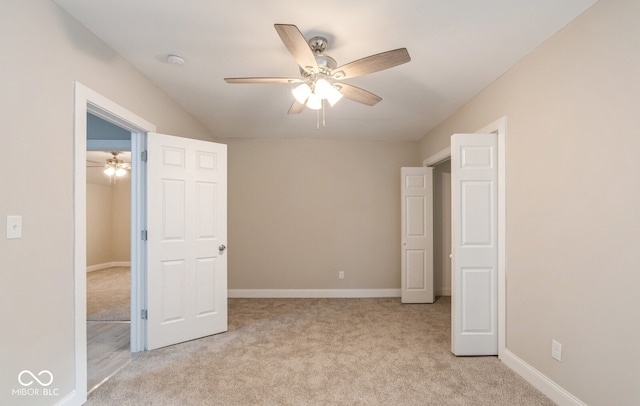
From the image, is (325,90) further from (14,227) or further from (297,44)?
(14,227)

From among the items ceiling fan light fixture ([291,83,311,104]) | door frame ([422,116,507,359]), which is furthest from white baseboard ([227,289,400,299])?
ceiling fan light fixture ([291,83,311,104])

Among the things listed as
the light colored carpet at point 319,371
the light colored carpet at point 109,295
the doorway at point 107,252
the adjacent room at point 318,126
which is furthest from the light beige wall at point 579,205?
the light colored carpet at point 109,295

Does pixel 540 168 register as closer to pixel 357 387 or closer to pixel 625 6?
pixel 625 6

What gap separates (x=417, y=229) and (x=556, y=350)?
2548 mm

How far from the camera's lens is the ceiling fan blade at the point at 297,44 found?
161cm

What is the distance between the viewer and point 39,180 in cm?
173

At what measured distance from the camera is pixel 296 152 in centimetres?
496

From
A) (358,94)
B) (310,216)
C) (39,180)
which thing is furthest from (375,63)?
(310,216)

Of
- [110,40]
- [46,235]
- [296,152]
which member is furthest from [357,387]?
[296,152]

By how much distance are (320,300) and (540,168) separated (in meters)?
3.41

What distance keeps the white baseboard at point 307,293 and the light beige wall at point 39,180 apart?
115 inches

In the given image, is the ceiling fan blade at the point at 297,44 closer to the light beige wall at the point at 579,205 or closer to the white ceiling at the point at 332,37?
the white ceiling at the point at 332,37

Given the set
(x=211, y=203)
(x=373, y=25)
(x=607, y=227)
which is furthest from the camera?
(x=211, y=203)

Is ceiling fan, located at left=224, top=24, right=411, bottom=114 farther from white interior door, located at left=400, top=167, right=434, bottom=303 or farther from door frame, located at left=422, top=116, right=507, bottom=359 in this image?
white interior door, located at left=400, top=167, right=434, bottom=303
